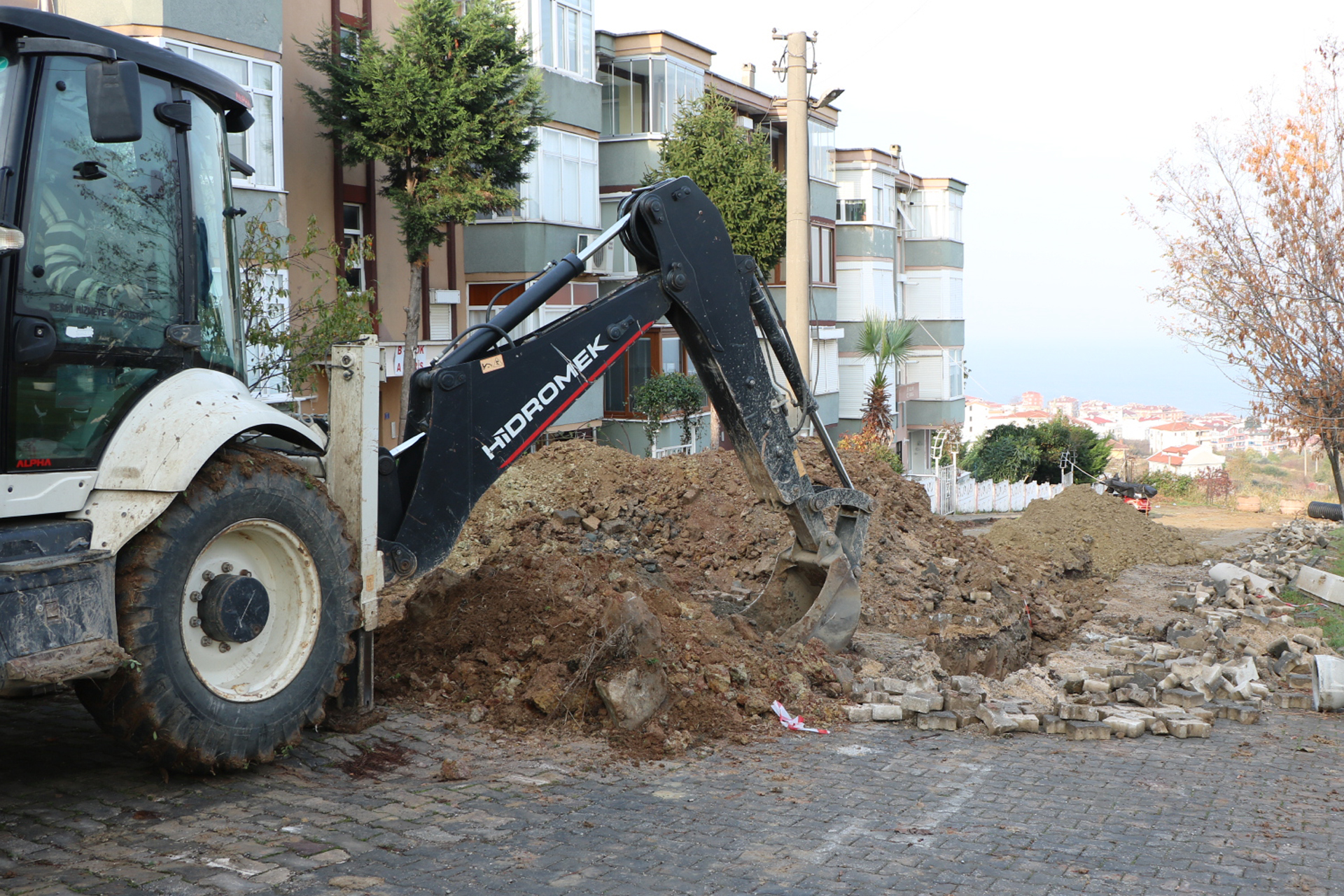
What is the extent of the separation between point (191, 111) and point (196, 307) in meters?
0.94

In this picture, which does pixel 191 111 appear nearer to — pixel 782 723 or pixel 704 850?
pixel 704 850

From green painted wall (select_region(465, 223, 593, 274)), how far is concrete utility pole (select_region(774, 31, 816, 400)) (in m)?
6.78

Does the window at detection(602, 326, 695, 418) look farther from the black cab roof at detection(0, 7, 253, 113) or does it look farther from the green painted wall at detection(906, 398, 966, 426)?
the black cab roof at detection(0, 7, 253, 113)

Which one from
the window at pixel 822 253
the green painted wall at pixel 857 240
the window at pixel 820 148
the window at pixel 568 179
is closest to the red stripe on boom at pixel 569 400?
the window at pixel 568 179

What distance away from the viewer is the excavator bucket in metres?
8.45

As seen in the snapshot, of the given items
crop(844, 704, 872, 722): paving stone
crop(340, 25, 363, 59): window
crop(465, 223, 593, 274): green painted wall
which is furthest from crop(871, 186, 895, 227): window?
crop(844, 704, 872, 722): paving stone

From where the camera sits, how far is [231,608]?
5.10 m

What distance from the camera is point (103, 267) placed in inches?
192

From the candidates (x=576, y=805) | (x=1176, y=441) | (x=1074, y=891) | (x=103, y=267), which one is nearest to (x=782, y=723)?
(x=576, y=805)

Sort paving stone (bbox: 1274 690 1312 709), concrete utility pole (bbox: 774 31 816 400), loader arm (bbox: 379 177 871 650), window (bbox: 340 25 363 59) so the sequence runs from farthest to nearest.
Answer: window (bbox: 340 25 363 59) → concrete utility pole (bbox: 774 31 816 400) → paving stone (bbox: 1274 690 1312 709) → loader arm (bbox: 379 177 871 650)

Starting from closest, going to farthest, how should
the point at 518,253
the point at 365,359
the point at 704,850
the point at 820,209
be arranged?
1. the point at 704,850
2. the point at 365,359
3. the point at 518,253
4. the point at 820,209

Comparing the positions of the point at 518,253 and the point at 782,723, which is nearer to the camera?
the point at 782,723

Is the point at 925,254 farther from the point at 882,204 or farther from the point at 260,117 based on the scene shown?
the point at 260,117

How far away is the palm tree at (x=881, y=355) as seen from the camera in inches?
1262
